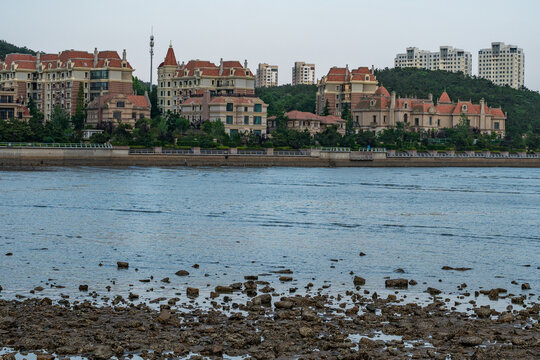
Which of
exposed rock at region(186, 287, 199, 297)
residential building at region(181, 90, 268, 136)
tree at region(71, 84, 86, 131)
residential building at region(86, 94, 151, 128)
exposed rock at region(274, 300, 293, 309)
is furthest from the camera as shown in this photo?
tree at region(71, 84, 86, 131)

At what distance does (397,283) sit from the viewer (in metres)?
30.9

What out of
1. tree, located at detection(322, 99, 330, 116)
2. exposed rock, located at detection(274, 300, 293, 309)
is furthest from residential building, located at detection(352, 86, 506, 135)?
exposed rock, located at detection(274, 300, 293, 309)

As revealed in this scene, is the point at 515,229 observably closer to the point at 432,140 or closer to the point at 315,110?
the point at 432,140

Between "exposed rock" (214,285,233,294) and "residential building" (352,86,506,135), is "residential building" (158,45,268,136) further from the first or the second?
"exposed rock" (214,285,233,294)

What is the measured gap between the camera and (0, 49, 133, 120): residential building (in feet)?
485

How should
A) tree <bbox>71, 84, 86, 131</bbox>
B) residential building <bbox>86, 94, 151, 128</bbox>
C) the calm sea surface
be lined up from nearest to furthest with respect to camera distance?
1. the calm sea surface
2. residential building <bbox>86, 94, 151, 128</bbox>
3. tree <bbox>71, 84, 86, 131</bbox>

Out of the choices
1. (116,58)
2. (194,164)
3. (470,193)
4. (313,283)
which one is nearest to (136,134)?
(194,164)

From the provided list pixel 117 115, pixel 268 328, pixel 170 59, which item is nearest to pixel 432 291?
pixel 268 328

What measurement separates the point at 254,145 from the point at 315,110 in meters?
54.1

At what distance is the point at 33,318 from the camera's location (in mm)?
24469

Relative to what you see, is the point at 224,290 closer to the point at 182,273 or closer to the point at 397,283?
the point at 182,273

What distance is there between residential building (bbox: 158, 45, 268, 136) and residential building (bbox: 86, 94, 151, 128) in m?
9.10

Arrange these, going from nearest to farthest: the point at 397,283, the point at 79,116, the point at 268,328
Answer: the point at 268,328
the point at 397,283
the point at 79,116

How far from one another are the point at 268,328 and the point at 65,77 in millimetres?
133590
